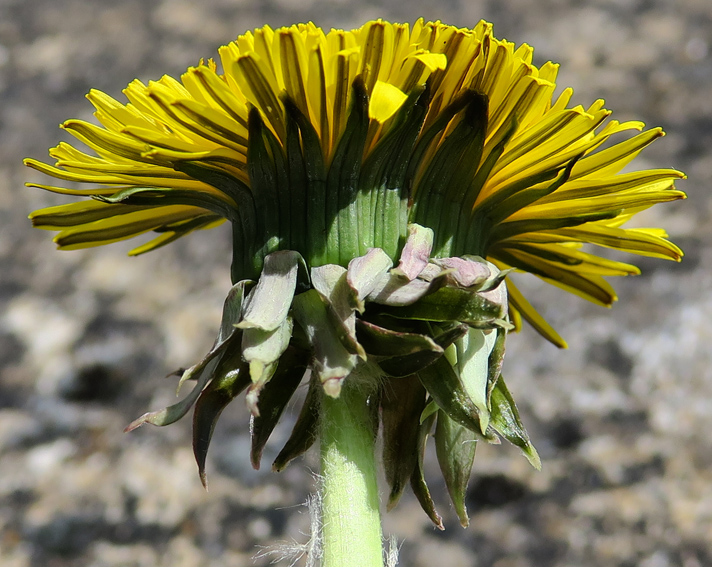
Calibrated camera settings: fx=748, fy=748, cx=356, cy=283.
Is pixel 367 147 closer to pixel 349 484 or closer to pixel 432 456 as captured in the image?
pixel 349 484

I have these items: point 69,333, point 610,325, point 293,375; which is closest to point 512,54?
point 293,375

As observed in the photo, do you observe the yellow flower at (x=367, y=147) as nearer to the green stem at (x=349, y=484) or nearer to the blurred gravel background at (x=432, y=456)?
the green stem at (x=349, y=484)

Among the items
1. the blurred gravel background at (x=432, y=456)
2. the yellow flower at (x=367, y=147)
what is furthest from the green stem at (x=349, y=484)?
the blurred gravel background at (x=432, y=456)

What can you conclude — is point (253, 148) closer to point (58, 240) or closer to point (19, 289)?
point (58, 240)

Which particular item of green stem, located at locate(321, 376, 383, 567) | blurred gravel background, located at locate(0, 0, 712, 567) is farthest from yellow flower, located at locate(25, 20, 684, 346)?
blurred gravel background, located at locate(0, 0, 712, 567)

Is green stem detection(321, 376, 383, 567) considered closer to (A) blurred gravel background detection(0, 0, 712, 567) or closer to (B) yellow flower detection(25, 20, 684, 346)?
(B) yellow flower detection(25, 20, 684, 346)

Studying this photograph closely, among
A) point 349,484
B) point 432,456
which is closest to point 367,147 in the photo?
point 349,484

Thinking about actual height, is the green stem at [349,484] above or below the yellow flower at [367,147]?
below

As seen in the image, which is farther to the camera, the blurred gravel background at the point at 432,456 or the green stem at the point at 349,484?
the blurred gravel background at the point at 432,456
